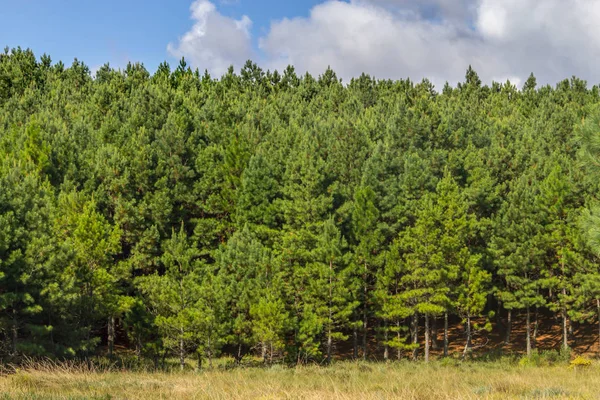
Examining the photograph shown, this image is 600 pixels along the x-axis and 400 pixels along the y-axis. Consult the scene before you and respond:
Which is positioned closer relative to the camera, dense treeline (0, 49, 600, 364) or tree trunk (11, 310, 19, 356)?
tree trunk (11, 310, 19, 356)

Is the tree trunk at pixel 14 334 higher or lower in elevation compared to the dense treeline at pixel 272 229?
lower

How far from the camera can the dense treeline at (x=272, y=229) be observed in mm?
32156

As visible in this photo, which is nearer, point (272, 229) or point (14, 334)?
point (14, 334)

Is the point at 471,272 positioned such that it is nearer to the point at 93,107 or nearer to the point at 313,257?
the point at 313,257

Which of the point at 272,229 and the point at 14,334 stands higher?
the point at 272,229

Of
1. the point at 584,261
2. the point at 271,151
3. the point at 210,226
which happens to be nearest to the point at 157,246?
the point at 210,226

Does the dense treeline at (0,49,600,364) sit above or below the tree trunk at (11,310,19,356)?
above

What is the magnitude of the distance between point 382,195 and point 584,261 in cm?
1529

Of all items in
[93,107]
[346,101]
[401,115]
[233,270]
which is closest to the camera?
[233,270]

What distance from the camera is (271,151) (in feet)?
154

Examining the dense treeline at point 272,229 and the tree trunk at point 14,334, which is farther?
the dense treeline at point 272,229

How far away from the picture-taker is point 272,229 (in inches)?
1656

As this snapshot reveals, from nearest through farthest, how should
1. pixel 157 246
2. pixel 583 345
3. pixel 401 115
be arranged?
pixel 157 246 → pixel 583 345 → pixel 401 115

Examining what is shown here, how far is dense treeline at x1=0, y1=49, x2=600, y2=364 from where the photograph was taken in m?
32.2
